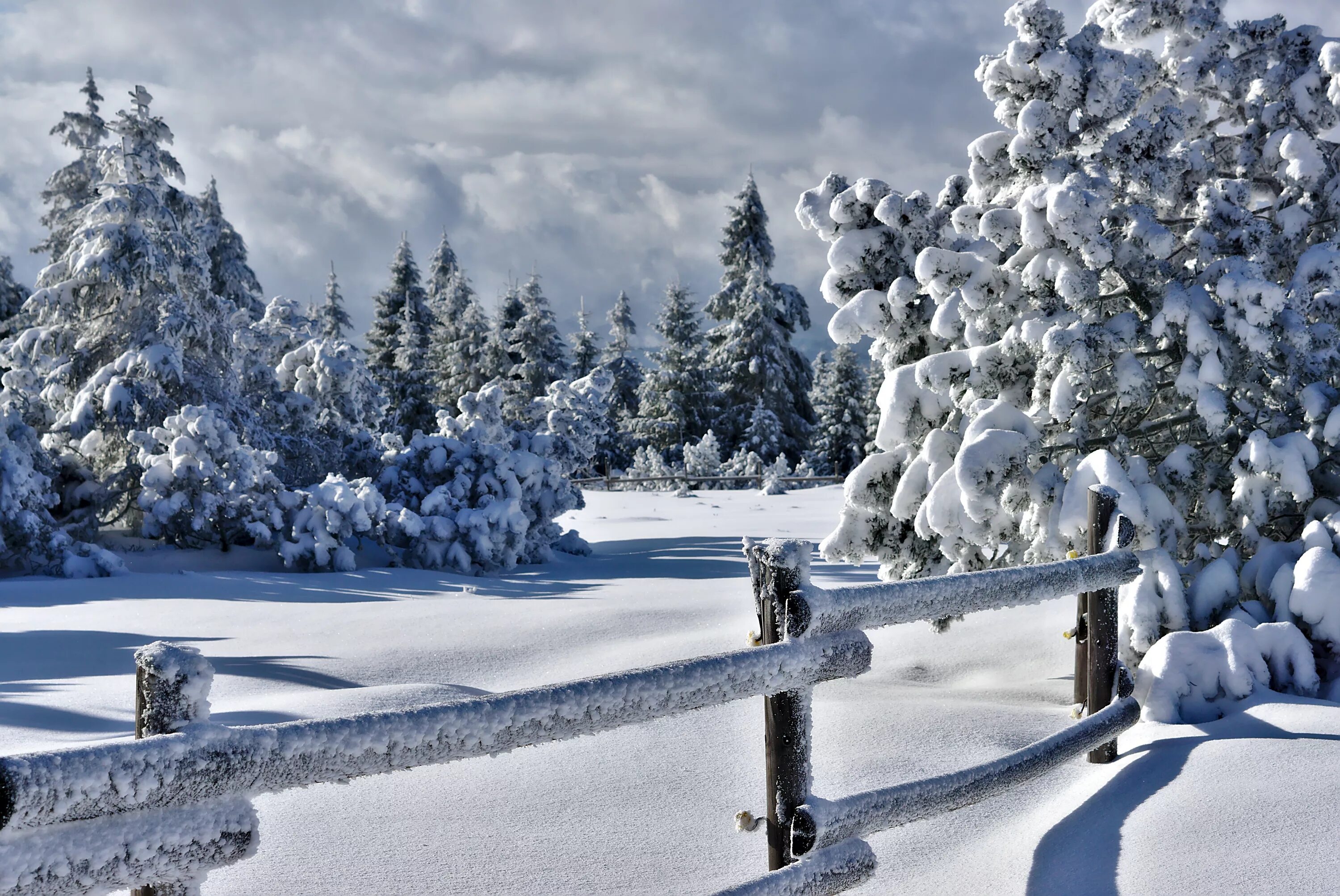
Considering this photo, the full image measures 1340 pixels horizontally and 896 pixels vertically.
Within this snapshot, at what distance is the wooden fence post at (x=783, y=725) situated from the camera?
2.52m

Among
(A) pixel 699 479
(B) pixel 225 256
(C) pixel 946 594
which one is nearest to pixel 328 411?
(A) pixel 699 479

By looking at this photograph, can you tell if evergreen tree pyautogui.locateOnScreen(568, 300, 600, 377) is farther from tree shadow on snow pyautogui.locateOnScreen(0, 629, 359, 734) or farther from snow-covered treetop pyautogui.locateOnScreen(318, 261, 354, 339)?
tree shadow on snow pyautogui.locateOnScreen(0, 629, 359, 734)

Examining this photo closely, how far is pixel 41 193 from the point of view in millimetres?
29484

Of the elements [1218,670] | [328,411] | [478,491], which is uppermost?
[328,411]

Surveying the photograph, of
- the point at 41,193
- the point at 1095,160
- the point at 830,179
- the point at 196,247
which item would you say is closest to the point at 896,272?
the point at 830,179

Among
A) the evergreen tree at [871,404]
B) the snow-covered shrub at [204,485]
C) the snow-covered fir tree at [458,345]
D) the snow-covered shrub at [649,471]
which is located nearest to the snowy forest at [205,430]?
the snow-covered shrub at [204,485]

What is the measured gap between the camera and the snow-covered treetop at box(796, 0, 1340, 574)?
199 inches

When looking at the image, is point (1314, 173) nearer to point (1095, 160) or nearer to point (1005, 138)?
point (1095, 160)

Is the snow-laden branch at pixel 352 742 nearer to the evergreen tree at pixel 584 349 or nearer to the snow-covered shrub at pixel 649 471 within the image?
the snow-covered shrub at pixel 649 471

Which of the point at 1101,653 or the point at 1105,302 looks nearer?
the point at 1101,653

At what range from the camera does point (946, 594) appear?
3.03 m

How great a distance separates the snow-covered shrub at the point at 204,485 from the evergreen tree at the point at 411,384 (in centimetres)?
3266

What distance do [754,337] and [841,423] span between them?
5.40 m

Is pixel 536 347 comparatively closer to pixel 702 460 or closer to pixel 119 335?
pixel 702 460
